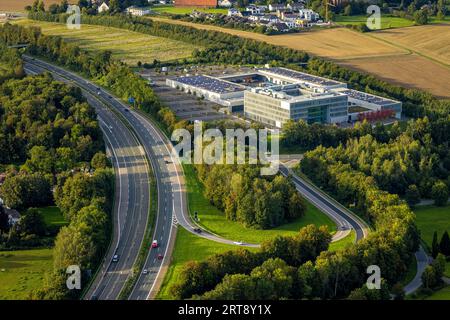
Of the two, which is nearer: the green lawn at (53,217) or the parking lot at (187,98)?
the green lawn at (53,217)

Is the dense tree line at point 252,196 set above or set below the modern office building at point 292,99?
below

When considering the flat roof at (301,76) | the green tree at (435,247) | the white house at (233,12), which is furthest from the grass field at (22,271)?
the white house at (233,12)

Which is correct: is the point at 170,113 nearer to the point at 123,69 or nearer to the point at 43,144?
the point at 43,144

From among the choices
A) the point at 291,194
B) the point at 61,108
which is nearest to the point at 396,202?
the point at 291,194

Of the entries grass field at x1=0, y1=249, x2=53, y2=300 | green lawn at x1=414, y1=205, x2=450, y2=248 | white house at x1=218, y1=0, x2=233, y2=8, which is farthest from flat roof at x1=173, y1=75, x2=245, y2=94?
white house at x1=218, y1=0, x2=233, y2=8

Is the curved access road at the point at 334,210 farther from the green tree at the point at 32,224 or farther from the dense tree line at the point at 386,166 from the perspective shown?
the green tree at the point at 32,224
